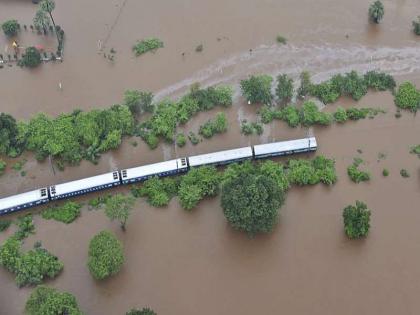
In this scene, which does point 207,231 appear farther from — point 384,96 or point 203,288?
point 384,96

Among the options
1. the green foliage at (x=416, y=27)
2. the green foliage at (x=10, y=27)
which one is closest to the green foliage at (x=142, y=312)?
the green foliage at (x=10, y=27)

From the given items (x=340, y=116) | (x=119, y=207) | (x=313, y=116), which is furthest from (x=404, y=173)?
(x=119, y=207)

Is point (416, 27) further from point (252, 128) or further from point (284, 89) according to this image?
point (252, 128)

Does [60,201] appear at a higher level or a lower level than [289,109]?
lower

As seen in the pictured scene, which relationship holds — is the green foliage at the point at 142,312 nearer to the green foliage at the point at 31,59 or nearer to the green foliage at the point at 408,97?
the green foliage at the point at 31,59

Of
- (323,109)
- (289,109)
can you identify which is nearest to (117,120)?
(289,109)

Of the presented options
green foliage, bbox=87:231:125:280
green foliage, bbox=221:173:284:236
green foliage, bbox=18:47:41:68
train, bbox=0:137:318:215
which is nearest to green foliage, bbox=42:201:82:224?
train, bbox=0:137:318:215
